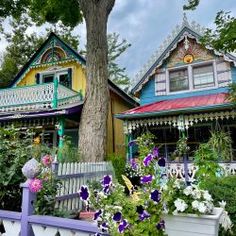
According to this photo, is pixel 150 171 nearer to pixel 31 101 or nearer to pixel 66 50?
pixel 31 101

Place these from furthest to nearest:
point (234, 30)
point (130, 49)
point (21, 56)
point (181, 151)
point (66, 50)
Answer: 1. point (130, 49)
2. point (21, 56)
3. point (66, 50)
4. point (181, 151)
5. point (234, 30)

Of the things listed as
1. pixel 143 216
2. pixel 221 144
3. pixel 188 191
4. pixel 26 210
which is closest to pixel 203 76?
pixel 221 144

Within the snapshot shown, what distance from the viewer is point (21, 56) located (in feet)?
78.7

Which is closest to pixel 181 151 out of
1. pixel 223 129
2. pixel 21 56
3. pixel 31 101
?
pixel 223 129

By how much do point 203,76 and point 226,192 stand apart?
33.5 feet

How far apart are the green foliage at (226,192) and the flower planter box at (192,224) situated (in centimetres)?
235

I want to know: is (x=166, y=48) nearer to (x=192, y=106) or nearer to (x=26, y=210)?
(x=192, y=106)

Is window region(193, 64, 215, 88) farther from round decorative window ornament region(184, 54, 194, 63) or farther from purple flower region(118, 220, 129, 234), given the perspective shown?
purple flower region(118, 220, 129, 234)

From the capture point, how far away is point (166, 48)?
48.4ft

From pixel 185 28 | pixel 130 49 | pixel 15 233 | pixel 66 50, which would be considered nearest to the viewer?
pixel 15 233

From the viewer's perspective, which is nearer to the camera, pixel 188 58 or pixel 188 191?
pixel 188 191

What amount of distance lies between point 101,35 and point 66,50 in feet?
20.1

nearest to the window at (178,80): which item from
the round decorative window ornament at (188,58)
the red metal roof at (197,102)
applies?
the round decorative window ornament at (188,58)

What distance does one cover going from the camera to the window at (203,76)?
13812 mm
